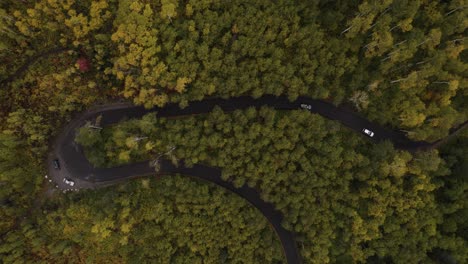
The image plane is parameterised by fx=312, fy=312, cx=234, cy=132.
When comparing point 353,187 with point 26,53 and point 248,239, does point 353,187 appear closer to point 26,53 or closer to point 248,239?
point 248,239

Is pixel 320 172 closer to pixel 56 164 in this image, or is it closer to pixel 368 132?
pixel 368 132

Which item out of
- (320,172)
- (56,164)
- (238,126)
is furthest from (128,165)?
(320,172)

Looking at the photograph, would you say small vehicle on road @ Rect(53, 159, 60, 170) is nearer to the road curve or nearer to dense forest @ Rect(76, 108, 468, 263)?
the road curve

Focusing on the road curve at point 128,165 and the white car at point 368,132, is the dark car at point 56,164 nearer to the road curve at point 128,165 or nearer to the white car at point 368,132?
the road curve at point 128,165

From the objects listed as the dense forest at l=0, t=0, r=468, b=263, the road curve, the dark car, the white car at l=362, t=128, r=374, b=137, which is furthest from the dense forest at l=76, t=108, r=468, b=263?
the dark car

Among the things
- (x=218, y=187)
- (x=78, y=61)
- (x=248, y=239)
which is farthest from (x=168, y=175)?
(x=78, y=61)

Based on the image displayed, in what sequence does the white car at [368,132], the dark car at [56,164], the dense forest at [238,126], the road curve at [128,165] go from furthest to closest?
1. the white car at [368,132]
2. the road curve at [128,165]
3. the dark car at [56,164]
4. the dense forest at [238,126]

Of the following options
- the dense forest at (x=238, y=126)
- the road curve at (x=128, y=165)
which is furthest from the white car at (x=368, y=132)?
the road curve at (x=128, y=165)

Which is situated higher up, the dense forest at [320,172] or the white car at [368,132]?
the white car at [368,132]
